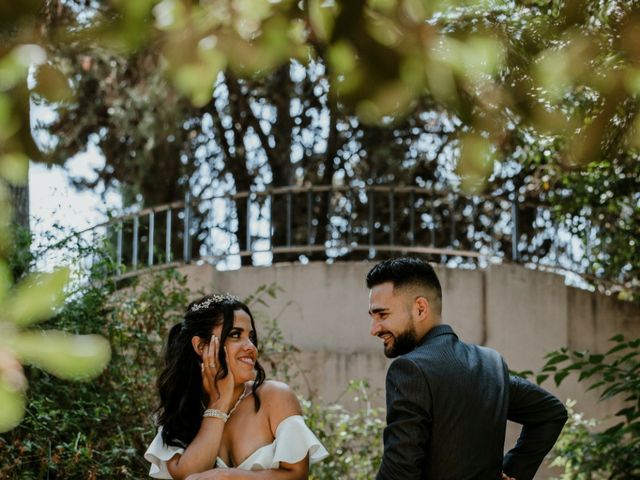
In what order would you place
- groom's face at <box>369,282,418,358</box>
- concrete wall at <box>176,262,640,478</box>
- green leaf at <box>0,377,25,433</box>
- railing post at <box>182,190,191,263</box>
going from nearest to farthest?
green leaf at <box>0,377,25,433</box> → groom's face at <box>369,282,418,358</box> → concrete wall at <box>176,262,640,478</box> → railing post at <box>182,190,191,263</box>

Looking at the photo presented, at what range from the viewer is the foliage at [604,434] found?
5.33m

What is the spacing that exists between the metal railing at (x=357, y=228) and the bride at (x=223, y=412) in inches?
169

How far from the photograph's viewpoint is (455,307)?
339 inches

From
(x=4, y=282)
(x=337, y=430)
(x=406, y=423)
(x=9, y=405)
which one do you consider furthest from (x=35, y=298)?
(x=337, y=430)

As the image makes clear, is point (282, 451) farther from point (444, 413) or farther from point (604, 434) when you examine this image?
point (604, 434)

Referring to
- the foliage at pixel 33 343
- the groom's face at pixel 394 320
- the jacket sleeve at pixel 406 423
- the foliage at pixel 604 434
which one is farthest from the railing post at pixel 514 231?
the foliage at pixel 33 343

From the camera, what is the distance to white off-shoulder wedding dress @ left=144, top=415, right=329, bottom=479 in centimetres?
405

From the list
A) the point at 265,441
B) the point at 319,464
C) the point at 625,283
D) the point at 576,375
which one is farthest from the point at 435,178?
the point at 265,441

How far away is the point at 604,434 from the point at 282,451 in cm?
222

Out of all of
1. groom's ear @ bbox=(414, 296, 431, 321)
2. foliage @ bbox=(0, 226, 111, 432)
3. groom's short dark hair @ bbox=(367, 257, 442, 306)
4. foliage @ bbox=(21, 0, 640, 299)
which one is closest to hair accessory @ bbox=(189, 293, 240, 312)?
groom's short dark hair @ bbox=(367, 257, 442, 306)

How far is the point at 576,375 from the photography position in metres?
8.51

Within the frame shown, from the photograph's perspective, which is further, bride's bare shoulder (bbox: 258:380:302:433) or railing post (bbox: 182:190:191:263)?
railing post (bbox: 182:190:191:263)

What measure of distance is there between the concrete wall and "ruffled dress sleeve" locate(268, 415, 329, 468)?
437cm

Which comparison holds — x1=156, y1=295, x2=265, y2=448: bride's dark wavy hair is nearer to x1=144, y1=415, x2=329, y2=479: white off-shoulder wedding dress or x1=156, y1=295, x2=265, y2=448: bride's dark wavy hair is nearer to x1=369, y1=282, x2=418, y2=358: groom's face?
x1=144, y1=415, x2=329, y2=479: white off-shoulder wedding dress
